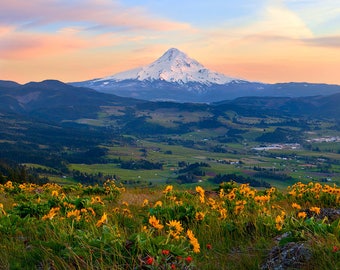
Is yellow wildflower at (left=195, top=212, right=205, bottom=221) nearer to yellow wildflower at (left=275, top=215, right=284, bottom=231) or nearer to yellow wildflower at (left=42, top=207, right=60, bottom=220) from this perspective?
yellow wildflower at (left=275, top=215, right=284, bottom=231)

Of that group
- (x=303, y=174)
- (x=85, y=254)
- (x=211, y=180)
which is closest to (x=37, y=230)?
(x=85, y=254)

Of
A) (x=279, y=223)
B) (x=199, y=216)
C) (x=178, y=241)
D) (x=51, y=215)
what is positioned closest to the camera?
(x=178, y=241)

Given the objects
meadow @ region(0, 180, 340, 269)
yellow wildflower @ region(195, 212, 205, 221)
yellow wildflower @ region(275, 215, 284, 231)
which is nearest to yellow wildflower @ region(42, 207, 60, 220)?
meadow @ region(0, 180, 340, 269)

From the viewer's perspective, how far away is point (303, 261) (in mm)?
5047

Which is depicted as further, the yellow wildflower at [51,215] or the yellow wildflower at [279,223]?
the yellow wildflower at [51,215]

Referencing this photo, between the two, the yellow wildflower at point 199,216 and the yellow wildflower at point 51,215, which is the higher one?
the yellow wildflower at point 51,215

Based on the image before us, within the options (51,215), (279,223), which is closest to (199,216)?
(279,223)

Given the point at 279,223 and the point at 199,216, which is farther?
the point at 199,216

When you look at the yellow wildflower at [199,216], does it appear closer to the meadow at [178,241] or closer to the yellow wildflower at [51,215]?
the meadow at [178,241]

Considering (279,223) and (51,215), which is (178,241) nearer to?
(279,223)

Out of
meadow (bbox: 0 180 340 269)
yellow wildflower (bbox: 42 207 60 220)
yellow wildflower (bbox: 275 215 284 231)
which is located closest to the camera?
meadow (bbox: 0 180 340 269)

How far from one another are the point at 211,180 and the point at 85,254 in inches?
6716

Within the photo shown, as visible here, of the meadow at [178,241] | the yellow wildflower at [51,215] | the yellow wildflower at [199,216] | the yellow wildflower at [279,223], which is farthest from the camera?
the yellow wildflower at [199,216]

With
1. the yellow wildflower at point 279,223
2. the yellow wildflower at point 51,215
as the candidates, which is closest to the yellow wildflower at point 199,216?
the yellow wildflower at point 279,223
